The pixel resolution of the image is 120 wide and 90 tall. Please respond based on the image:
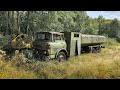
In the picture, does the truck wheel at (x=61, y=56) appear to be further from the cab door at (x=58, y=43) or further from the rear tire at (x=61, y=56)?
the cab door at (x=58, y=43)

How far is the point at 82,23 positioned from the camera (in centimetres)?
2236

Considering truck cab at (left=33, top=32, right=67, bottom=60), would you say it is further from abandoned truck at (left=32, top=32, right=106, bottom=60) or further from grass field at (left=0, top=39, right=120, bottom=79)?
grass field at (left=0, top=39, right=120, bottom=79)

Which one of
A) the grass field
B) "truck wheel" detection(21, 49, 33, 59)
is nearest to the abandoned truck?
"truck wheel" detection(21, 49, 33, 59)

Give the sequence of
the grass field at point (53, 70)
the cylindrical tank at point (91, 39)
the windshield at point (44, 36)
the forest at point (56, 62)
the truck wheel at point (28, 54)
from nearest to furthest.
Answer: the grass field at point (53, 70) < the forest at point (56, 62) < the truck wheel at point (28, 54) < the windshield at point (44, 36) < the cylindrical tank at point (91, 39)

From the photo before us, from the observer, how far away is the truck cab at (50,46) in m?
13.9

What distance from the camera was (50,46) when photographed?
13797mm

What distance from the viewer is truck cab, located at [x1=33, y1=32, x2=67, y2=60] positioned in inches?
545

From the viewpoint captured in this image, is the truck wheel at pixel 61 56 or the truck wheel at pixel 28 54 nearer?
the truck wheel at pixel 28 54

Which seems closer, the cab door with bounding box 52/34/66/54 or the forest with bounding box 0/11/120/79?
the forest with bounding box 0/11/120/79

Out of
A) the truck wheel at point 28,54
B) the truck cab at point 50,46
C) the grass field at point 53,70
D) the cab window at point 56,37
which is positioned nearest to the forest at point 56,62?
the grass field at point 53,70

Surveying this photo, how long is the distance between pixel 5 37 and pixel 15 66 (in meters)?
4.94

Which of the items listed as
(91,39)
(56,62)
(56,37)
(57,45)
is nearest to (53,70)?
(56,62)
